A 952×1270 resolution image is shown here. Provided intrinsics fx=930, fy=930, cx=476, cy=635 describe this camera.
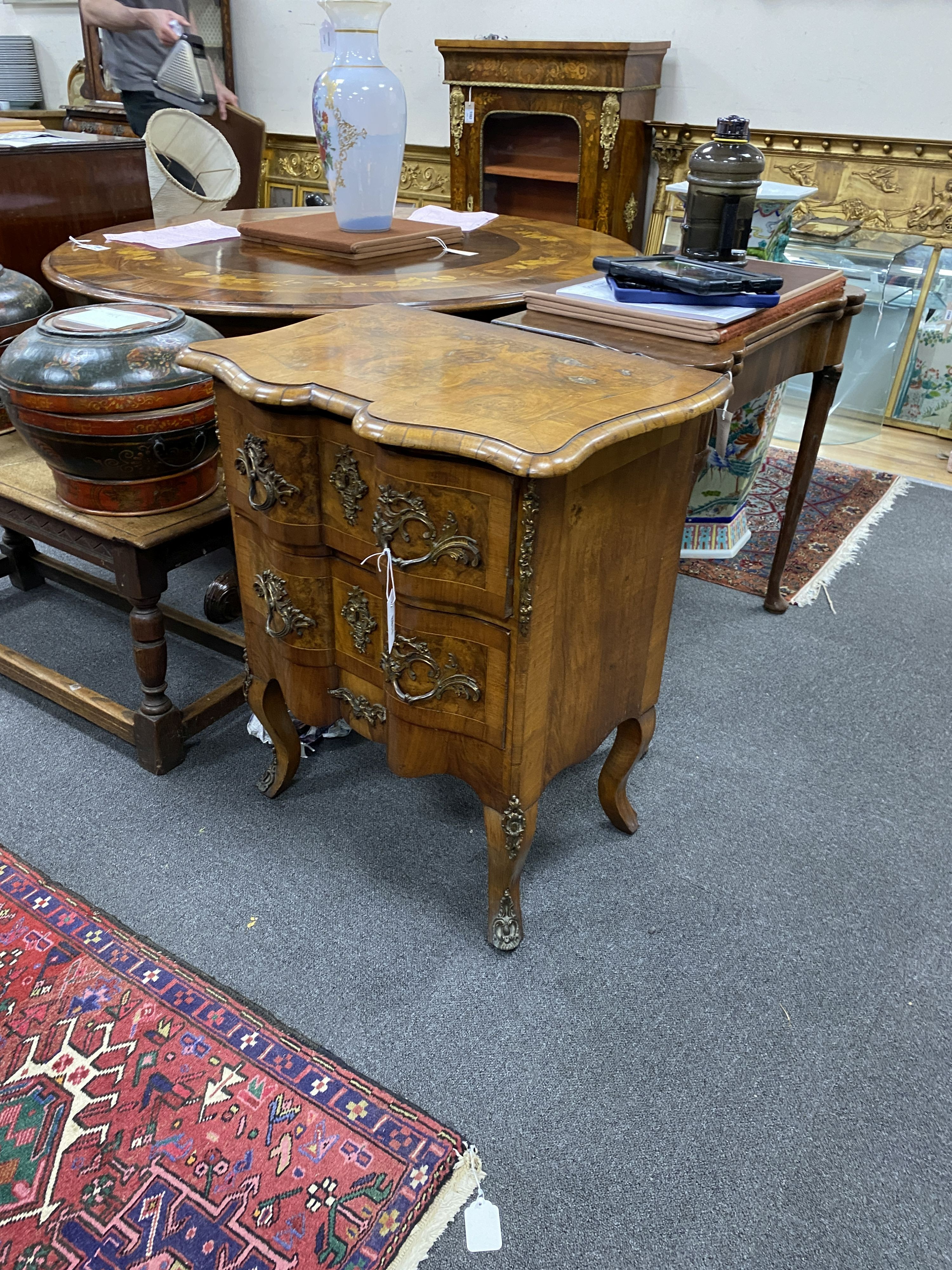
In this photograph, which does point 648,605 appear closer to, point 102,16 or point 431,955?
point 431,955

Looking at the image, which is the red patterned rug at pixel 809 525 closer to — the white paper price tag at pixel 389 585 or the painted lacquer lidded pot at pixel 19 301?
the white paper price tag at pixel 389 585

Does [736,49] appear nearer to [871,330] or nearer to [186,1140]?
[871,330]

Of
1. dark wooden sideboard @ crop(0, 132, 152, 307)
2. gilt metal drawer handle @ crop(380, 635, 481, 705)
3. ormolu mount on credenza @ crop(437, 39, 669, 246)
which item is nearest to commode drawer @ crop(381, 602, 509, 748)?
gilt metal drawer handle @ crop(380, 635, 481, 705)

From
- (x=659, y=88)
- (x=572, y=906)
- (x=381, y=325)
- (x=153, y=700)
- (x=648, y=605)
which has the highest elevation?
(x=659, y=88)

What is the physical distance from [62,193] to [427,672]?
2461mm

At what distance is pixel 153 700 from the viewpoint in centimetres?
181

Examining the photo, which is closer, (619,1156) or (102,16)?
(619,1156)

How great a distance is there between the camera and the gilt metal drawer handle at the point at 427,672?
4.17ft

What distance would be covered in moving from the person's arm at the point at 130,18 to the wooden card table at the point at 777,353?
9.20ft

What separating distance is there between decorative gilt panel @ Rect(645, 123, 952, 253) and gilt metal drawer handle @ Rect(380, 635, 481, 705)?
10.5ft

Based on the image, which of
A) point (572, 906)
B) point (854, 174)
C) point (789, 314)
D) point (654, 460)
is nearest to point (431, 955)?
point (572, 906)

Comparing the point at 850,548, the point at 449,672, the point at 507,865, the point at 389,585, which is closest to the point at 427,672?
the point at 449,672

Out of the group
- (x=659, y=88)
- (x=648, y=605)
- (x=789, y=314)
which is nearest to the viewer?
(x=648, y=605)

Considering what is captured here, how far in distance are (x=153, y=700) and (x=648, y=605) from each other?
3.20 feet
